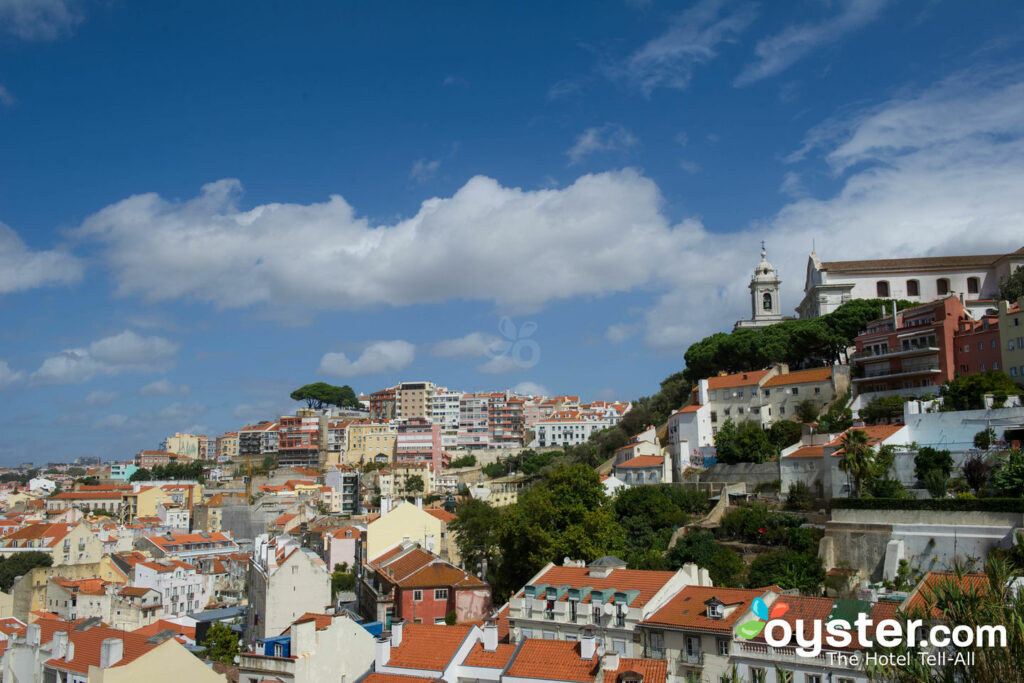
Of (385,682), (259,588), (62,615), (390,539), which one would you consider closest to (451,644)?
(385,682)

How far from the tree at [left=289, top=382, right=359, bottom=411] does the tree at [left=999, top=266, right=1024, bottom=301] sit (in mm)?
119579

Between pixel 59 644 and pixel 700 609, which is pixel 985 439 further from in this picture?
pixel 59 644

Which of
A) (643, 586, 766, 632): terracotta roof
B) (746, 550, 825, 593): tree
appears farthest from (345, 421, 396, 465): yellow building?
(643, 586, 766, 632): terracotta roof

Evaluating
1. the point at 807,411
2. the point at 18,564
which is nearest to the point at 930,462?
the point at 807,411

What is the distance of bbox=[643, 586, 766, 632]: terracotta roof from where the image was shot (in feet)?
81.5

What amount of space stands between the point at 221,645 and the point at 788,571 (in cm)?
2467

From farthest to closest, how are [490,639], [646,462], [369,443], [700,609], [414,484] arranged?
[369,443] < [414,484] < [646,462] < [700,609] < [490,639]

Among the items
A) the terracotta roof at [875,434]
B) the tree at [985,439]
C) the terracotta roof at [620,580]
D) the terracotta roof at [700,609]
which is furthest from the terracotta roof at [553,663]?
the tree at [985,439]

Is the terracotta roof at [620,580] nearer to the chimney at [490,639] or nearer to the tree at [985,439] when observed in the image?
the chimney at [490,639]

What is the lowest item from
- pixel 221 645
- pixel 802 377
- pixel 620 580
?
pixel 221 645

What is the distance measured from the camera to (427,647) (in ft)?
82.0

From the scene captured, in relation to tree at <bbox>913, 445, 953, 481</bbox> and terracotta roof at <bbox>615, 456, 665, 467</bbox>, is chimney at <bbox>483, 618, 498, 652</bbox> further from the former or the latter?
terracotta roof at <bbox>615, 456, 665, 467</bbox>

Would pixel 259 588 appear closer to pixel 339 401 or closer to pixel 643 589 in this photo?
pixel 643 589

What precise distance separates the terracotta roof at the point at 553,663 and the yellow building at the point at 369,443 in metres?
102
